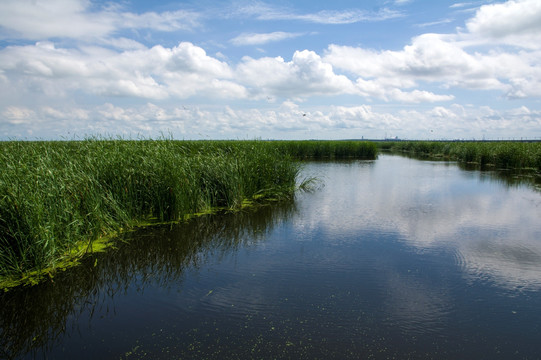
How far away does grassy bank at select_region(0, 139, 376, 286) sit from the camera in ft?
15.2

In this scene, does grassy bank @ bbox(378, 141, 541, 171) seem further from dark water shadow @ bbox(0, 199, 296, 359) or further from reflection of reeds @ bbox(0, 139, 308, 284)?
dark water shadow @ bbox(0, 199, 296, 359)

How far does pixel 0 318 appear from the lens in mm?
3859

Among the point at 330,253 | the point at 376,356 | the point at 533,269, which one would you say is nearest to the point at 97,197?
the point at 330,253

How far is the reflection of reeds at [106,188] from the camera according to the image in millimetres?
4625

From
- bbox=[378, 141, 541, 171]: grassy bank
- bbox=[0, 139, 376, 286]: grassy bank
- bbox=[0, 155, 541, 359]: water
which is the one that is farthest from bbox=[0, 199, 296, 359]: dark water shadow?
bbox=[378, 141, 541, 171]: grassy bank

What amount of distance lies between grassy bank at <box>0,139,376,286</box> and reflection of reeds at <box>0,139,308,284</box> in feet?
0.05

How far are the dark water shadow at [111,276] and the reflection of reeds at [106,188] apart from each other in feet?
1.48

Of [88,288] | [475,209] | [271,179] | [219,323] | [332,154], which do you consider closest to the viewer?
[219,323]

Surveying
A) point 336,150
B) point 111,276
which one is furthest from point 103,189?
point 336,150

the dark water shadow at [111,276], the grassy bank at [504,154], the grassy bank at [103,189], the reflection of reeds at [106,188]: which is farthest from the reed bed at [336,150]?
the dark water shadow at [111,276]

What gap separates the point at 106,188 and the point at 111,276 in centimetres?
256

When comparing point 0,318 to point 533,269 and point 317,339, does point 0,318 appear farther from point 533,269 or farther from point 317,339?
point 533,269

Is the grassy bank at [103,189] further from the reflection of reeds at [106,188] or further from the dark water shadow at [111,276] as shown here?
the dark water shadow at [111,276]

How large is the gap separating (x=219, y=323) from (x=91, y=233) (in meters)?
3.39
